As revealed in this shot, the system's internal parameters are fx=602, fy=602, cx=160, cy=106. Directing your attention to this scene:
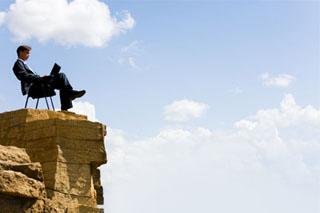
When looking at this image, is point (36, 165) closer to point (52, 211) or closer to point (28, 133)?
point (52, 211)

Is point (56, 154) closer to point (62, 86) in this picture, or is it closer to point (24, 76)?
point (62, 86)

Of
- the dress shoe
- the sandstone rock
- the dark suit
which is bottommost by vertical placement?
the sandstone rock

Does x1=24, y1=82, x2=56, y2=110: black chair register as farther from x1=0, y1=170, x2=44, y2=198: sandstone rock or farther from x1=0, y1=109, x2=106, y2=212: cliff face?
x1=0, y1=170, x2=44, y2=198: sandstone rock

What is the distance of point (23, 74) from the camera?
14797 millimetres

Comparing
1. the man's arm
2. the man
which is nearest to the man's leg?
the man

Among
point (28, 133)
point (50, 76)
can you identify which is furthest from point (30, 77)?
point (28, 133)

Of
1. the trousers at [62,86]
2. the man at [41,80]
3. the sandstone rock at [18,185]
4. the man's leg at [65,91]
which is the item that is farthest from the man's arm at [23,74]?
the sandstone rock at [18,185]

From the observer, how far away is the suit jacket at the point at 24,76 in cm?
1479

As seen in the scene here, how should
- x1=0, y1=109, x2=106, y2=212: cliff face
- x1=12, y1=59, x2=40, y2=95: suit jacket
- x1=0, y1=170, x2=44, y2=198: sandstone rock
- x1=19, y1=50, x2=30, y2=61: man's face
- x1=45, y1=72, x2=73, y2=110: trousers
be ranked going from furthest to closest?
x1=19, y1=50, x2=30, y2=61: man's face, x1=45, y1=72, x2=73, y2=110: trousers, x1=12, y1=59, x2=40, y2=95: suit jacket, x1=0, y1=109, x2=106, y2=212: cliff face, x1=0, y1=170, x2=44, y2=198: sandstone rock

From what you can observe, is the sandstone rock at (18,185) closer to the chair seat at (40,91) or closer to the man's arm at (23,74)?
the chair seat at (40,91)

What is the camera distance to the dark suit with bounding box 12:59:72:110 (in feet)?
48.6

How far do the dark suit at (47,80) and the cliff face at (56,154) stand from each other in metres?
0.45

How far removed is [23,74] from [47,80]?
1.96 ft

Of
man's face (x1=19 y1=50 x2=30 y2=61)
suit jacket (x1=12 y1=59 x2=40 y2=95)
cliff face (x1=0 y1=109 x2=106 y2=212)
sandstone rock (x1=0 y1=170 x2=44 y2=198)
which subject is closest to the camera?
sandstone rock (x1=0 y1=170 x2=44 y2=198)
